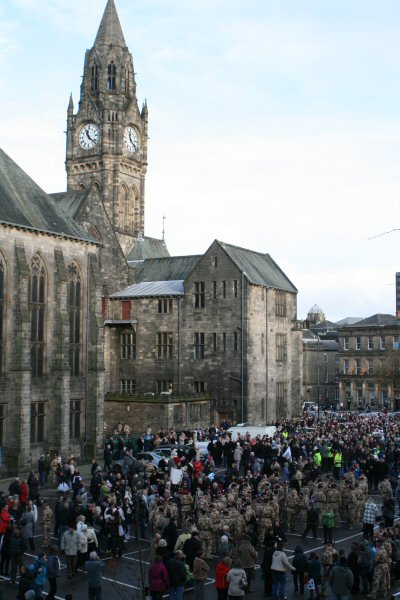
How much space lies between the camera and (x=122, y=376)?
189 feet

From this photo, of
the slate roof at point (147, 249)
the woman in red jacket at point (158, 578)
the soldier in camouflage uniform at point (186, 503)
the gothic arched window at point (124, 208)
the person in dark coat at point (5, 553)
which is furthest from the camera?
the gothic arched window at point (124, 208)

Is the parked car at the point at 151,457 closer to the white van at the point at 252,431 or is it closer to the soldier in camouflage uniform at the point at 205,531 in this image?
the white van at the point at 252,431

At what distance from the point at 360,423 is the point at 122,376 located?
18.6 m

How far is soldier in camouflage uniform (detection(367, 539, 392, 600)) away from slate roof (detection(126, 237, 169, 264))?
55.1 meters

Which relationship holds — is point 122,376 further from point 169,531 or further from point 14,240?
point 169,531

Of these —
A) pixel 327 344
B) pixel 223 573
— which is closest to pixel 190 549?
pixel 223 573

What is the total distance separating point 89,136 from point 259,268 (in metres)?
34.2

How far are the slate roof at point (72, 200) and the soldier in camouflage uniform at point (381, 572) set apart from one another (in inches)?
1592

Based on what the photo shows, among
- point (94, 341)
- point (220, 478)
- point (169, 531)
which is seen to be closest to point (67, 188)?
point (94, 341)

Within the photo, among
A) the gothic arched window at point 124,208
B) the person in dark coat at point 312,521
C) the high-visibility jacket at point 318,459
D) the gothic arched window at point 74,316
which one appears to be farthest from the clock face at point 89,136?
the person in dark coat at point 312,521

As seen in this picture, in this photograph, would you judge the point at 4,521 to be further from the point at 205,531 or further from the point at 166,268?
the point at 166,268

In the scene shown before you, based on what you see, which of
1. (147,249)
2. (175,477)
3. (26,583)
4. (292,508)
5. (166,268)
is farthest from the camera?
(147,249)

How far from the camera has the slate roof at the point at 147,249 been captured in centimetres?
7303

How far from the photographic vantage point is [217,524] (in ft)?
68.4
